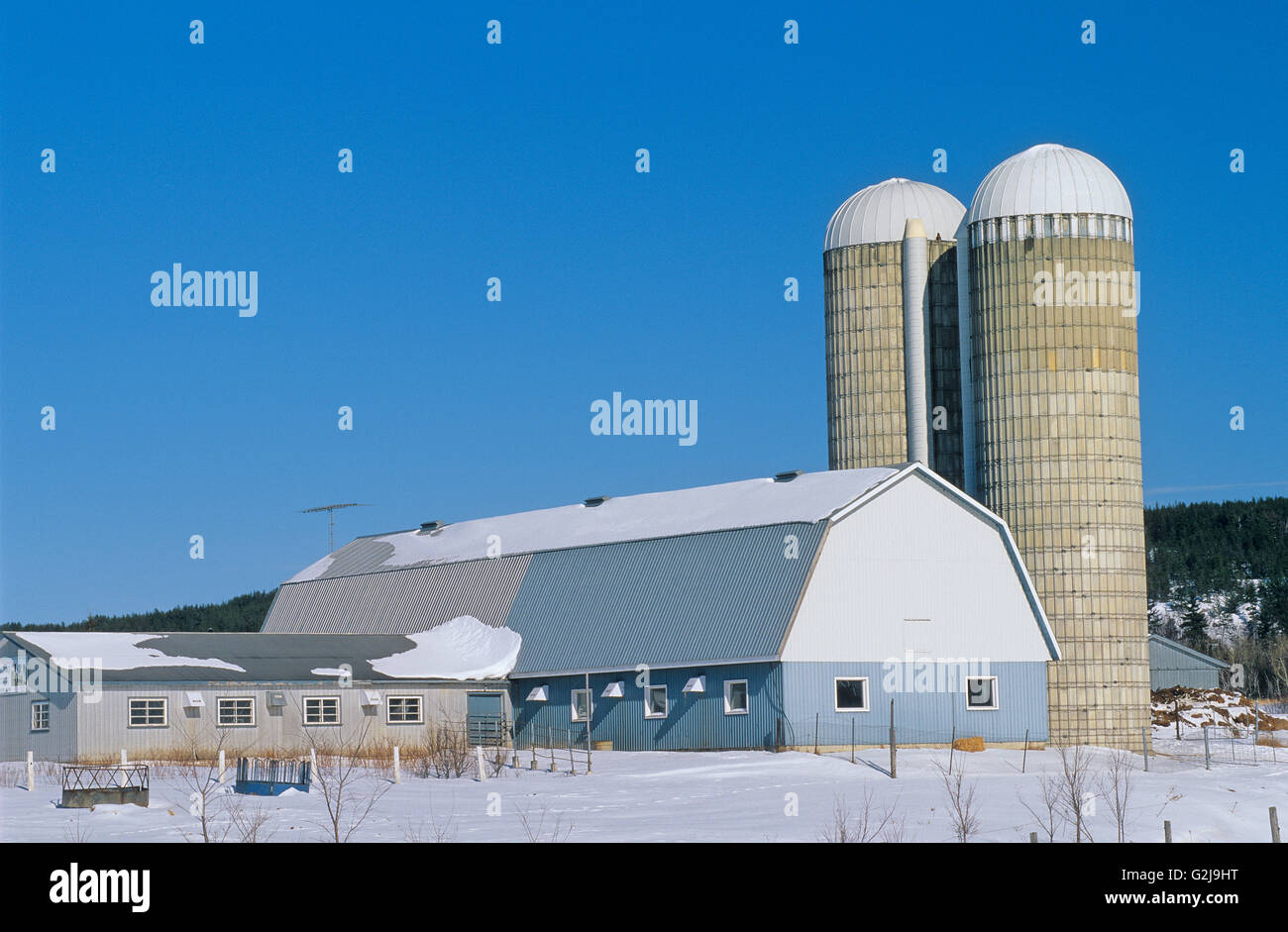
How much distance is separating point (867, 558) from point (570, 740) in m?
10.6

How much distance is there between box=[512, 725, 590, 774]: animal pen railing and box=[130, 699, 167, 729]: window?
1002 cm

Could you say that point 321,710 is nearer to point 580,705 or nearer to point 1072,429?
point 580,705

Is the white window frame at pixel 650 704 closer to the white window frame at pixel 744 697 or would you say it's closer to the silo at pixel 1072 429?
the white window frame at pixel 744 697

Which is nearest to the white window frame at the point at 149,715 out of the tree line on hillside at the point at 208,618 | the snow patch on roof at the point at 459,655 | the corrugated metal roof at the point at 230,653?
the corrugated metal roof at the point at 230,653

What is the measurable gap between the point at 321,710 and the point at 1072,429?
81.8ft

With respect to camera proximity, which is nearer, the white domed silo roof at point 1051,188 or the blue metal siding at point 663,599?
the blue metal siding at point 663,599

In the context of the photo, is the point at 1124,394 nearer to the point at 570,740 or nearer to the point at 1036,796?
the point at 570,740

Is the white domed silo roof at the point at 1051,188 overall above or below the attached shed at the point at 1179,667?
above

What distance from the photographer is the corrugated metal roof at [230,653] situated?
53.1 meters

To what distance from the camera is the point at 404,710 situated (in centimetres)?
5606

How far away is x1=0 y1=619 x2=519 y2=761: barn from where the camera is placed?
51562 mm

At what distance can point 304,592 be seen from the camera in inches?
2881

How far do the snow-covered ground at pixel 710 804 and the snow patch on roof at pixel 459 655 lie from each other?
9.61 metres
